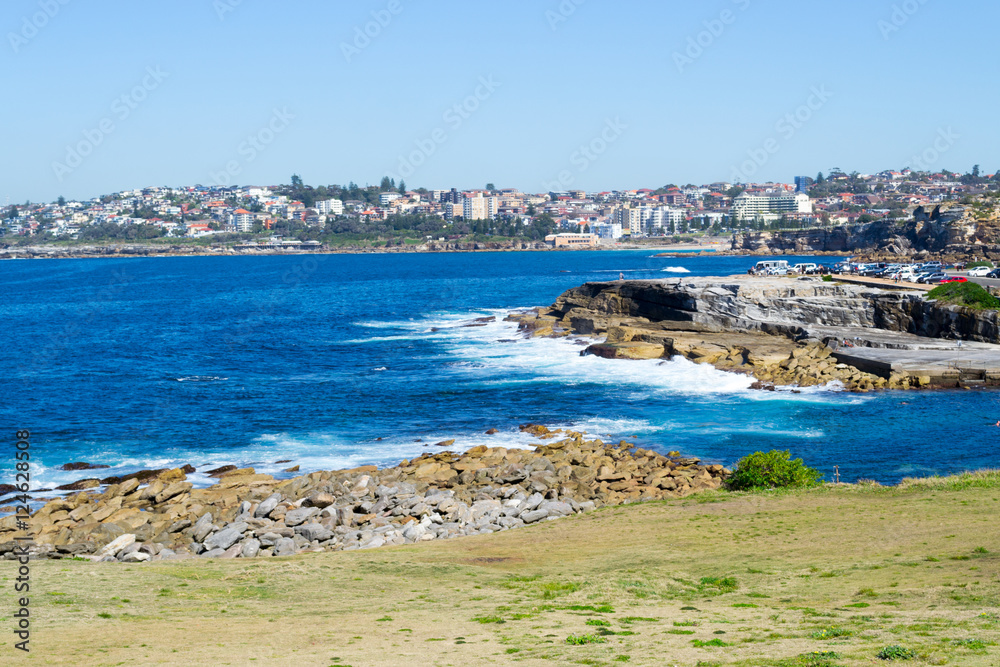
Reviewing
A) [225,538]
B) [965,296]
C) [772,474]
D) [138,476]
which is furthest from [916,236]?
[225,538]

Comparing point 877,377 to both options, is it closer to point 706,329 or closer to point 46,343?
point 706,329

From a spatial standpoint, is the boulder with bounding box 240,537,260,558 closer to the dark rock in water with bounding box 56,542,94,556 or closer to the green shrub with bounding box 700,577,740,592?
the dark rock in water with bounding box 56,542,94,556

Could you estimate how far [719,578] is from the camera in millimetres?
16125

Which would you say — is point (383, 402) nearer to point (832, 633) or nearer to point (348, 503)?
point (348, 503)

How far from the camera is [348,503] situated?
968 inches

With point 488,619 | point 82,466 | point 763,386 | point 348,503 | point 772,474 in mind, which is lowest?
point 82,466

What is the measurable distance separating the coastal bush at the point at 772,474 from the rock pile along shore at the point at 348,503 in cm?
176

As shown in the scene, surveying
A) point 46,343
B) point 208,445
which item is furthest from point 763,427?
point 46,343

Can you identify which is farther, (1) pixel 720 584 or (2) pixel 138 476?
(2) pixel 138 476

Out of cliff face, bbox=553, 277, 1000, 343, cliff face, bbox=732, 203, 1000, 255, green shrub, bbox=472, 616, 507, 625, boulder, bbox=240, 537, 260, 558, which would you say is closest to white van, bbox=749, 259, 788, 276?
cliff face, bbox=553, 277, 1000, 343

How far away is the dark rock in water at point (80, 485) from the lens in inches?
1109

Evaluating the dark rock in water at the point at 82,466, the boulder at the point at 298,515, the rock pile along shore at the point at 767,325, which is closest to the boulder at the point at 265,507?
the boulder at the point at 298,515

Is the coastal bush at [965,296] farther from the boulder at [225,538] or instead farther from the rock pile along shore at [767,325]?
the boulder at [225,538]

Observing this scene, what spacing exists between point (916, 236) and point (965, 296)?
108873mm
